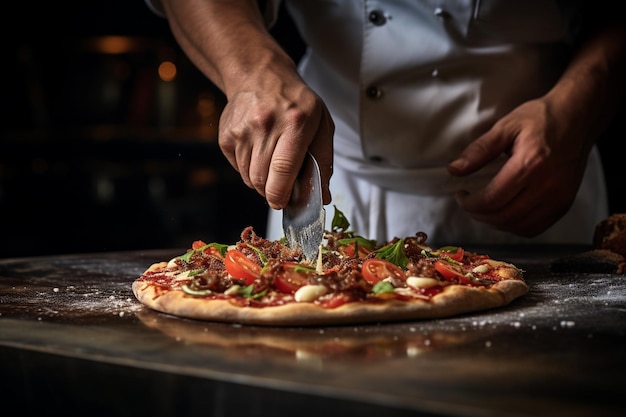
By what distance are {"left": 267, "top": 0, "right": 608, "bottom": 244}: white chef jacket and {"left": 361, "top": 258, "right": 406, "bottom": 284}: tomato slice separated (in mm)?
1069

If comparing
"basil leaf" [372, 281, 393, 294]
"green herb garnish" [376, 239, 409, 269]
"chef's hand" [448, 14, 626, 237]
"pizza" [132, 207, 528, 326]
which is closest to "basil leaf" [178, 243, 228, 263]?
"pizza" [132, 207, 528, 326]

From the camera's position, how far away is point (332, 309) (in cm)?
150

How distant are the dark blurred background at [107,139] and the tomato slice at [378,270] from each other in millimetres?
3160

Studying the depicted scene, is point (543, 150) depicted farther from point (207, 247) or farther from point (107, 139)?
point (107, 139)

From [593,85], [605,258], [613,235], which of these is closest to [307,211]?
[605,258]

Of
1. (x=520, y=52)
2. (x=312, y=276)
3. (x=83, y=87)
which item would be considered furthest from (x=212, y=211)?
(x=312, y=276)

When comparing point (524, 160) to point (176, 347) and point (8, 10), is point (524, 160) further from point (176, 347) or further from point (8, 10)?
point (8, 10)

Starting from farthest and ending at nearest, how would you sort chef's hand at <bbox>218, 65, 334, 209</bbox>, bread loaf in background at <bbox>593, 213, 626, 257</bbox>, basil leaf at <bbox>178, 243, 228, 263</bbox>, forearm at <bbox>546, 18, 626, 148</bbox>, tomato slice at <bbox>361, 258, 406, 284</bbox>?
1. forearm at <bbox>546, 18, 626, 148</bbox>
2. bread loaf in background at <bbox>593, 213, 626, 257</bbox>
3. basil leaf at <bbox>178, 243, 228, 263</bbox>
4. chef's hand at <bbox>218, 65, 334, 209</bbox>
5. tomato slice at <bbox>361, 258, 406, 284</bbox>

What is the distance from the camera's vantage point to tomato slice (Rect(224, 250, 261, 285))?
5.70 feet

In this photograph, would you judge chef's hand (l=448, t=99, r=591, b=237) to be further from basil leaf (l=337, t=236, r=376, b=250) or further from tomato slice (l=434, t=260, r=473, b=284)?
tomato slice (l=434, t=260, r=473, b=284)

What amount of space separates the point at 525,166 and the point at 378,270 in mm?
876

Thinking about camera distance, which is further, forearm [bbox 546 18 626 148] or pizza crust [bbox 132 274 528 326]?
forearm [bbox 546 18 626 148]

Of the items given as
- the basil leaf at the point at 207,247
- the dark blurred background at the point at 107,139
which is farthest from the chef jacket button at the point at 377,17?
the dark blurred background at the point at 107,139

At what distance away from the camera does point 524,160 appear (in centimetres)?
244
